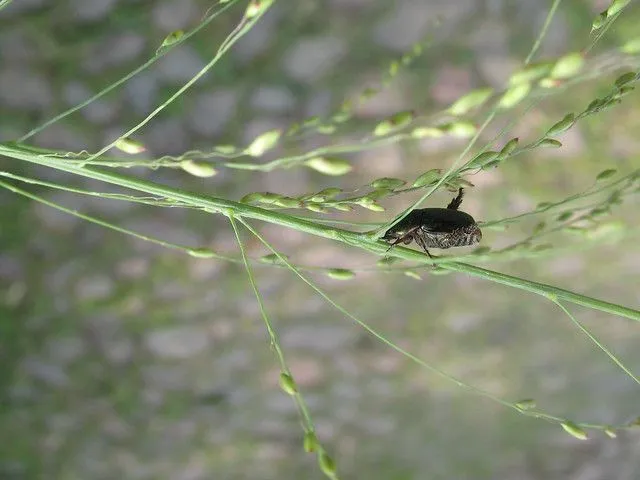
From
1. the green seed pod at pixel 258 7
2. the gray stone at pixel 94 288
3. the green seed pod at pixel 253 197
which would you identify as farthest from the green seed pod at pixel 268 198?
the gray stone at pixel 94 288

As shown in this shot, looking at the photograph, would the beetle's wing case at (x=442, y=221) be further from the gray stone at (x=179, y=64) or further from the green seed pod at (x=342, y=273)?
the gray stone at (x=179, y=64)

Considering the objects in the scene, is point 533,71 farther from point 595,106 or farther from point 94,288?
point 94,288

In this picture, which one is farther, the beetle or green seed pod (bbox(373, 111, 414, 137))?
the beetle

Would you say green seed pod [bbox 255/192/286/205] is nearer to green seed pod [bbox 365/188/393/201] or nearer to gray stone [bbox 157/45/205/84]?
green seed pod [bbox 365/188/393/201]

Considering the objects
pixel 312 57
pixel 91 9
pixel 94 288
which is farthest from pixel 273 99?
pixel 94 288

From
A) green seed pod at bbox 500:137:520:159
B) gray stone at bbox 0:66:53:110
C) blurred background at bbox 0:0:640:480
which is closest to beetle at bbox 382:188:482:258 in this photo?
green seed pod at bbox 500:137:520:159
